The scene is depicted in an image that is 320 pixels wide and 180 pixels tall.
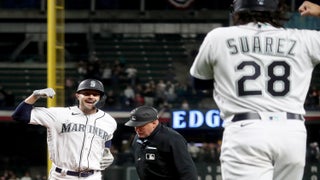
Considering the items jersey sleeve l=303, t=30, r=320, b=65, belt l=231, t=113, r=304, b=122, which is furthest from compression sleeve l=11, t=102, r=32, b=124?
jersey sleeve l=303, t=30, r=320, b=65

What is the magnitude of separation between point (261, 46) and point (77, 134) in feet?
11.7

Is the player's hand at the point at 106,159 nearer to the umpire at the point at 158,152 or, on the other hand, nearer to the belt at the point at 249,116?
the umpire at the point at 158,152

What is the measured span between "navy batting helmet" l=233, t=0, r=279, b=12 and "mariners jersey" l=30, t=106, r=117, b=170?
11.4ft

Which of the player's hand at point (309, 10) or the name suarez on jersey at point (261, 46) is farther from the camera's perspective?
the player's hand at point (309, 10)

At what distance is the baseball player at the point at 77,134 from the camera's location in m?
7.43

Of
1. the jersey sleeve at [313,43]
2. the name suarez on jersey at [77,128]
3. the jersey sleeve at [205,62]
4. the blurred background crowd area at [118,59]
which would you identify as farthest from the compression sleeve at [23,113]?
the blurred background crowd area at [118,59]

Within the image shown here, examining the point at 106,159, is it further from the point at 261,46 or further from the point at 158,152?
the point at 261,46

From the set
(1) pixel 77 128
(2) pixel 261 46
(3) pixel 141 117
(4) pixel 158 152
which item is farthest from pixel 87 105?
(2) pixel 261 46

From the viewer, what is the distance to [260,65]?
4.13m

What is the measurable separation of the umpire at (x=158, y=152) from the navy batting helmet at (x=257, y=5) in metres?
2.78

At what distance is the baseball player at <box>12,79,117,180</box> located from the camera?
743 centimetres

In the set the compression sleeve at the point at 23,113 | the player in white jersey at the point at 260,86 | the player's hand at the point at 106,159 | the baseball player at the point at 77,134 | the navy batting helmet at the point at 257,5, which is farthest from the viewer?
the player's hand at the point at 106,159

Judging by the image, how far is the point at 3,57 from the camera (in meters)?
26.8

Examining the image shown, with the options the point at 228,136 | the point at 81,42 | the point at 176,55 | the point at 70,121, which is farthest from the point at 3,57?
the point at 228,136
